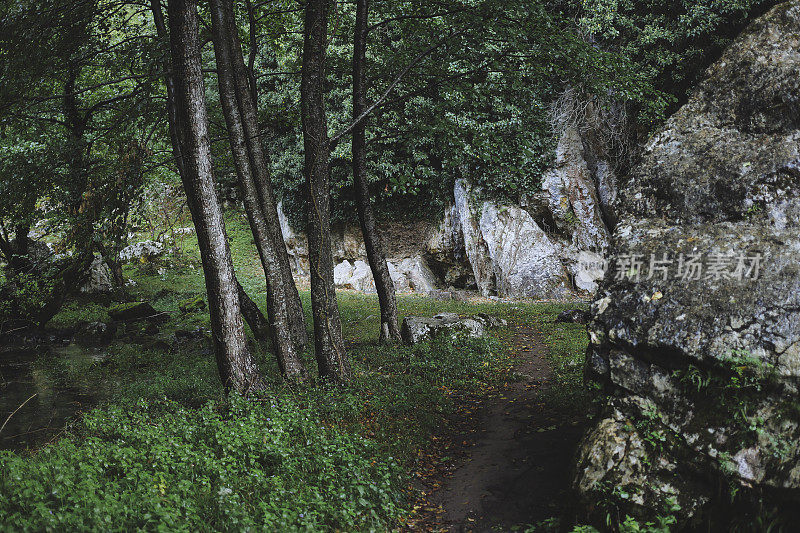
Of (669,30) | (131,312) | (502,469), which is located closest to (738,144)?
(502,469)

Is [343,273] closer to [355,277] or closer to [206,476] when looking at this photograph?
[355,277]

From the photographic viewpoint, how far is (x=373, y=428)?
738 cm

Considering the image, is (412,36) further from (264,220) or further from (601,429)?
(601,429)

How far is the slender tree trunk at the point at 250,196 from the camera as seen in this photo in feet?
28.6

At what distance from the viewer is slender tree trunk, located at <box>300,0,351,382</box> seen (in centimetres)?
896

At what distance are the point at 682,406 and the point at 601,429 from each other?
860 millimetres

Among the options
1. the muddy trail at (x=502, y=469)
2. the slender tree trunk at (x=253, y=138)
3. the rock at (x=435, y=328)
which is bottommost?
the muddy trail at (x=502, y=469)

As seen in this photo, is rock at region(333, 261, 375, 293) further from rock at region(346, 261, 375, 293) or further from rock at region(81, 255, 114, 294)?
→ rock at region(81, 255, 114, 294)

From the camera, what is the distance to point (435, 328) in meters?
12.9

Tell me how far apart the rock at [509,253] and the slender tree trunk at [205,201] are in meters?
16.8

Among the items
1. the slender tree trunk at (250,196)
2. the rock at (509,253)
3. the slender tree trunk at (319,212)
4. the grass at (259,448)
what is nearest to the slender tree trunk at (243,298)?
the grass at (259,448)

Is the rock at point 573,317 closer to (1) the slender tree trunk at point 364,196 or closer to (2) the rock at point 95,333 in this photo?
(1) the slender tree trunk at point 364,196

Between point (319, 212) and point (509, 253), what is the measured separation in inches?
608

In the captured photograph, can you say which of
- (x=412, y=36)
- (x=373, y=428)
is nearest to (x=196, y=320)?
(x=412, y=36)
